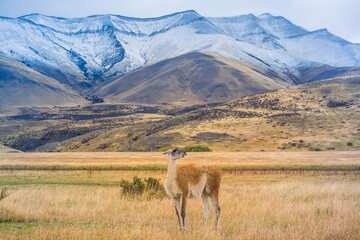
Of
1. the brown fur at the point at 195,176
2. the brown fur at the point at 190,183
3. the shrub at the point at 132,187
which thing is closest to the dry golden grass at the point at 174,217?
the shrub at the point at 132,187

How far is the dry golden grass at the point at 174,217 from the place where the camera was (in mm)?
10461

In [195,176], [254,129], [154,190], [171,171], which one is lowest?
[154,190]

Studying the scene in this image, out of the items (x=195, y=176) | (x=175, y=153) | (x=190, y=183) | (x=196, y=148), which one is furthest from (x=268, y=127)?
(x=175, y=153)

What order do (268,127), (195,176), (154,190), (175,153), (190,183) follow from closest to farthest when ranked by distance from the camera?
(175,153), (190,183), (195,176), (154,190), (268,127)

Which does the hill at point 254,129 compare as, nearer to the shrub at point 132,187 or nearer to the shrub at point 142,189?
the shrub at point 142,189

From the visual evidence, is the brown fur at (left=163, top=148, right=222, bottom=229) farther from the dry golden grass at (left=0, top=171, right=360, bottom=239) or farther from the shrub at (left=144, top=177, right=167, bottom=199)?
the shrub at (left=144, top=177, right=167, bottom=199)

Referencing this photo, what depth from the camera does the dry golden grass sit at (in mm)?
10461

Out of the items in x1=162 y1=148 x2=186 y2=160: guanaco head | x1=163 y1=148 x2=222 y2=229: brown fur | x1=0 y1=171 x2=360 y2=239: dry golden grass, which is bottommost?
x1=0 y1=171 x2=360 y2=239: dry golden grass

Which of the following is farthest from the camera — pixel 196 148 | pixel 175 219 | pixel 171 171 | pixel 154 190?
pixel 196 148

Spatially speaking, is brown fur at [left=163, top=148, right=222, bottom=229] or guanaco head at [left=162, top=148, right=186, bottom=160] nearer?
guanaco head at [left=162, top=148, right=186, bottom=160]

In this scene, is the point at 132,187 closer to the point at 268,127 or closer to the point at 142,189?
the point at 142,189

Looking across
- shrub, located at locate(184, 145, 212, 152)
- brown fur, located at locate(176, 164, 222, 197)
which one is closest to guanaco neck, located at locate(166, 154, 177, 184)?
brown fur, located at locate(176, 164, 222, 197)

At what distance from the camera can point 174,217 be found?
544 inches

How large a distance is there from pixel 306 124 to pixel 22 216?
84378 mm
